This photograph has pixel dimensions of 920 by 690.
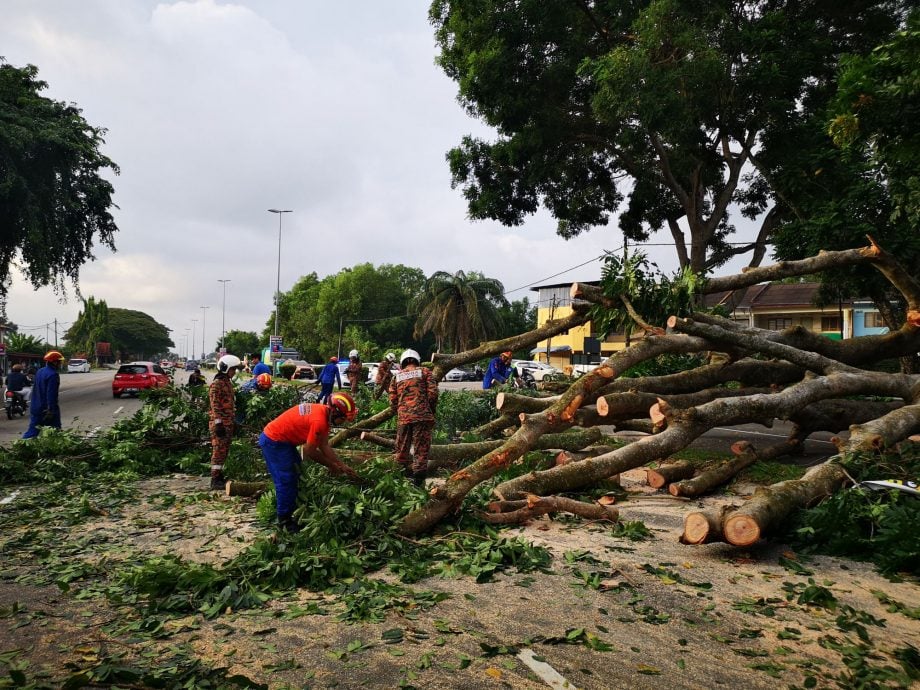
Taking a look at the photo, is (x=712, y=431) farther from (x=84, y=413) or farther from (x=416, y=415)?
(x=84, y=413)

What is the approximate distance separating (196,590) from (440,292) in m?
34.6

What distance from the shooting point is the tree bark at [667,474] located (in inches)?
283

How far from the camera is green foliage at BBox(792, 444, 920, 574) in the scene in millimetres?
4875

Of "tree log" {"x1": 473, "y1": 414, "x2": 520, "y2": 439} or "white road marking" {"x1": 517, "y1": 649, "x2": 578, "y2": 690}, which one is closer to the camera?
"white road marking" {"x1": 517, "y1": 649, "x2": 578, "y2": 690}

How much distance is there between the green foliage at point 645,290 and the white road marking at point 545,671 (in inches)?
209

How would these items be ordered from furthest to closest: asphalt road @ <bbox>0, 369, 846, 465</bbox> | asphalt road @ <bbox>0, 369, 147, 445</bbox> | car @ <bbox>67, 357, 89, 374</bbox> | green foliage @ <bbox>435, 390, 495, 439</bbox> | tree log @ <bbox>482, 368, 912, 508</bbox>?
car @ <bbox>67, 357, 89, 374</bbox> < asphalt road @ <bbox>0, 369, 147, 445</bbox> < green foliage @ <bbox>435, 390, 495, 439</bbox> < asphalt road @ <bbox>0, 369, 846, 465</bbox> < tree log @ <bbox>482, 368, 912, 508</bbox>

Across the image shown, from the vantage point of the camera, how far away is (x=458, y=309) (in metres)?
38.7

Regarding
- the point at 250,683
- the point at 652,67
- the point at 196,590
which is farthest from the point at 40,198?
the point at 250,683

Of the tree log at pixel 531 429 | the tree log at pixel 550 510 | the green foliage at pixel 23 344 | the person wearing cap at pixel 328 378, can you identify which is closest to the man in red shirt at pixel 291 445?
the tree log at pixel 531 429

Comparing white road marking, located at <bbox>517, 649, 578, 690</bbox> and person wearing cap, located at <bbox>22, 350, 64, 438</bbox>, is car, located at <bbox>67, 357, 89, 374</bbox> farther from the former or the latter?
white road marking, located at <bbox>517, 649, 578, 690</bbox>

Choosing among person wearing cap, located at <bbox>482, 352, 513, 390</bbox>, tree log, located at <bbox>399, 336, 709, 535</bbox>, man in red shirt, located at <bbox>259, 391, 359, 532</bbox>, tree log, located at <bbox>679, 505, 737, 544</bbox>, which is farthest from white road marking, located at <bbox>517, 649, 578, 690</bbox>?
person wearing cap, located at <bbox>482, 352, 513, 390</bbox>

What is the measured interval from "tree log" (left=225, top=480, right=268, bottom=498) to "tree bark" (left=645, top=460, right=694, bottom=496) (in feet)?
14.5

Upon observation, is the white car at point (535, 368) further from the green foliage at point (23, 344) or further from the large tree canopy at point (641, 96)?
the green foliage at point (23, 344)

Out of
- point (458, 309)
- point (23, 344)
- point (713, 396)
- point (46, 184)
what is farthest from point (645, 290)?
point (23, 344)
